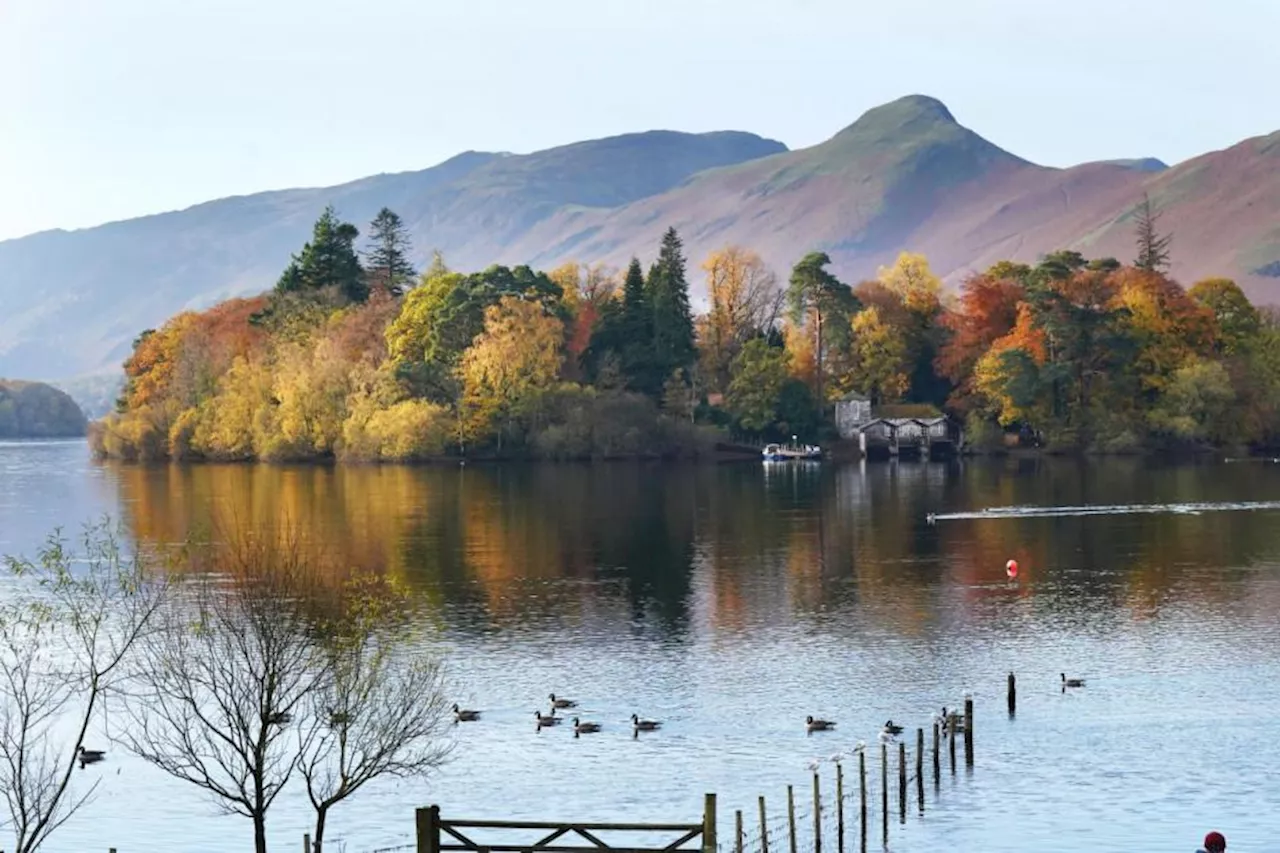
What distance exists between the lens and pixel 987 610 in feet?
256

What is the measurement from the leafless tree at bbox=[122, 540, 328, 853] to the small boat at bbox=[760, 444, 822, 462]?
118 meters

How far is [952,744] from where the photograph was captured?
5022cm

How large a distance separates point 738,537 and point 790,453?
285 feet

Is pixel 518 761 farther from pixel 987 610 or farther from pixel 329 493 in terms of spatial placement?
pixel 329 493

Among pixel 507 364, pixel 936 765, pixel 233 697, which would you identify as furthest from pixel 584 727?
pixel 507 364

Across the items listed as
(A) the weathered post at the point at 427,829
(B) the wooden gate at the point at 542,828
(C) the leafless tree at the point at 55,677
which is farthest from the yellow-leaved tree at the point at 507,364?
(A) the weathered post at the point at 427,829

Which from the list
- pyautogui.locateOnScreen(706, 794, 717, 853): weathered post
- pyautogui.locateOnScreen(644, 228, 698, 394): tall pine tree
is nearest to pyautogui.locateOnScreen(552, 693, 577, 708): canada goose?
pyautogui.locateOnScreen(706, 794, 717, 853): weathered post

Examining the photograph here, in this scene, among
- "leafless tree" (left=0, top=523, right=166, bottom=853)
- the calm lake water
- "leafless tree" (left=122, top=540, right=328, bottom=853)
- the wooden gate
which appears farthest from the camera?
the calm lake water

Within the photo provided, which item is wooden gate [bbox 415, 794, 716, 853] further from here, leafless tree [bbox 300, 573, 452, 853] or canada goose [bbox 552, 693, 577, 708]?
canada goose [bbox 552, 693, 577, 708]

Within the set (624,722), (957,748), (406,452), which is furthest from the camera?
(406,452)

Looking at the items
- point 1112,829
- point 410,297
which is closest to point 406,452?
point 410,297

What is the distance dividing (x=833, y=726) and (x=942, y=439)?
483 ft

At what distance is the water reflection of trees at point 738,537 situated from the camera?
80.9 meters

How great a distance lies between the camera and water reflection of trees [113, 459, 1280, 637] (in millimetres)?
80875
